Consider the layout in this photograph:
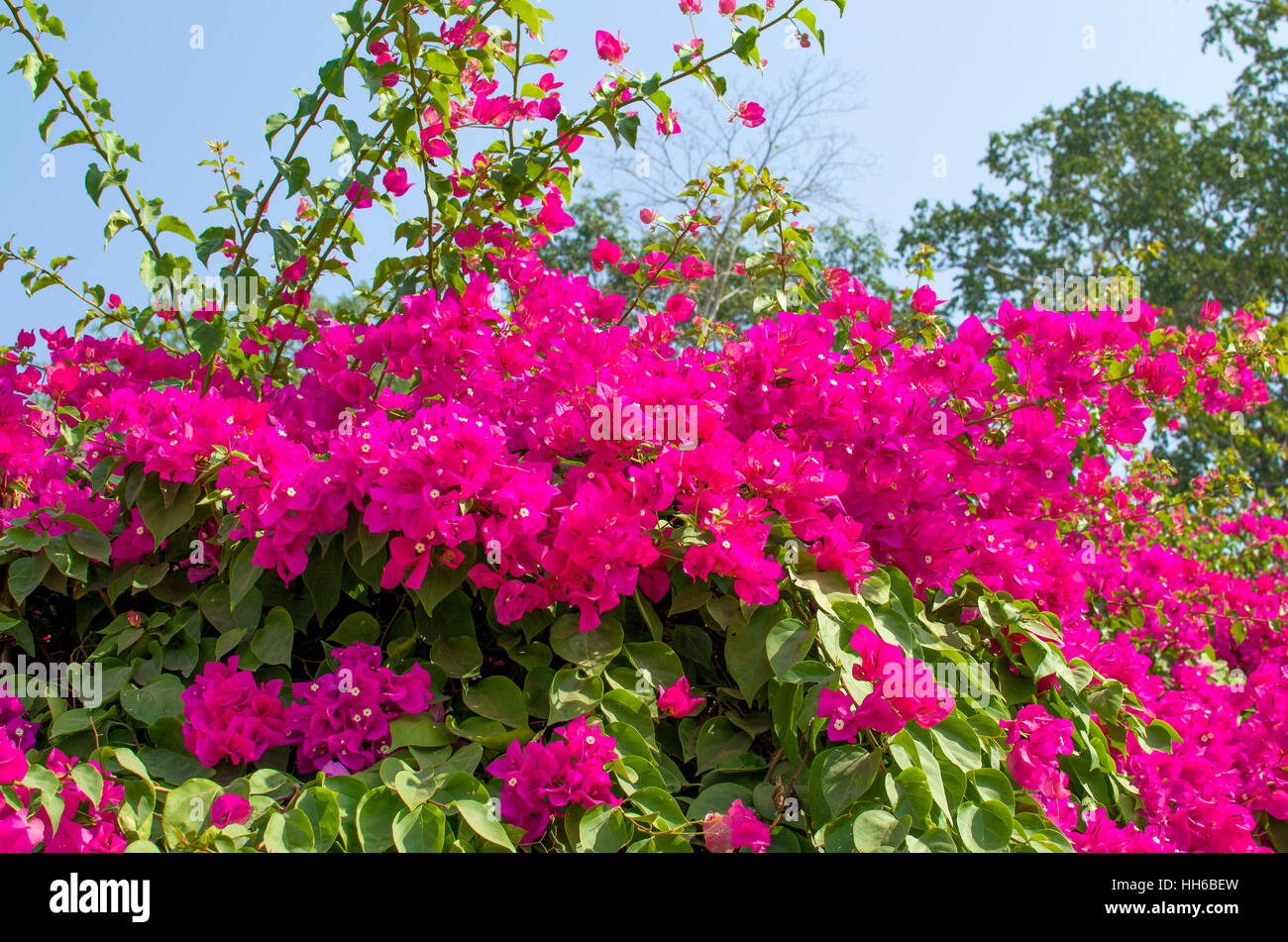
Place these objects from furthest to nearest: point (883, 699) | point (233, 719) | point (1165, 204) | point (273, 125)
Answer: point (1165, 204) < point (273, 125) < point (233, 719) < point (883, 699)

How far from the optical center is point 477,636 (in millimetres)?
1813

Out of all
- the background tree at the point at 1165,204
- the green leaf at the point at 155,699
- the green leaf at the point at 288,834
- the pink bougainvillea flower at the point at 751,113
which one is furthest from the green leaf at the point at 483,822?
the background tree at the point at 1165,204

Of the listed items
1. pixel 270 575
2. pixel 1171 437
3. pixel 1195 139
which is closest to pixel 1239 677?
pixel 270 575

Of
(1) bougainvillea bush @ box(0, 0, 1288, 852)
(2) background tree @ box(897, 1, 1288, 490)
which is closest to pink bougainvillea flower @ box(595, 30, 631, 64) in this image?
(1) bougainvillea bush @ box(0, 0, 1288, 852)

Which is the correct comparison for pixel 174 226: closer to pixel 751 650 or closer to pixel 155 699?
pixel 155 699

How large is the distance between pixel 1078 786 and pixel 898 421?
0.80 meters

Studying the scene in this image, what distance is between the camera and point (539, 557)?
1509 millimetres

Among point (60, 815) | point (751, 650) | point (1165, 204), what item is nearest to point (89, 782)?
point (60, 815)

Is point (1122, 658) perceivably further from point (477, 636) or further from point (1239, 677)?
point (1239, 677)

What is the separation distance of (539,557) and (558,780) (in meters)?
0.33

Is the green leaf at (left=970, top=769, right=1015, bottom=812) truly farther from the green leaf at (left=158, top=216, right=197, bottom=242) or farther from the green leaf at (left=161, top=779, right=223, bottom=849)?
the green leaf at (left=158, top=216, right=197, bottom=242)

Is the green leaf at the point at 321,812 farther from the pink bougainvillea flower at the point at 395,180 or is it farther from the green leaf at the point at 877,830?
the pink bougainvillea flower at the point at 395,180

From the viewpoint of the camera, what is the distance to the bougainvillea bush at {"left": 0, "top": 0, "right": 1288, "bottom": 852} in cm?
144

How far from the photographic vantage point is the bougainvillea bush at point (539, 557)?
1439 millimetres
